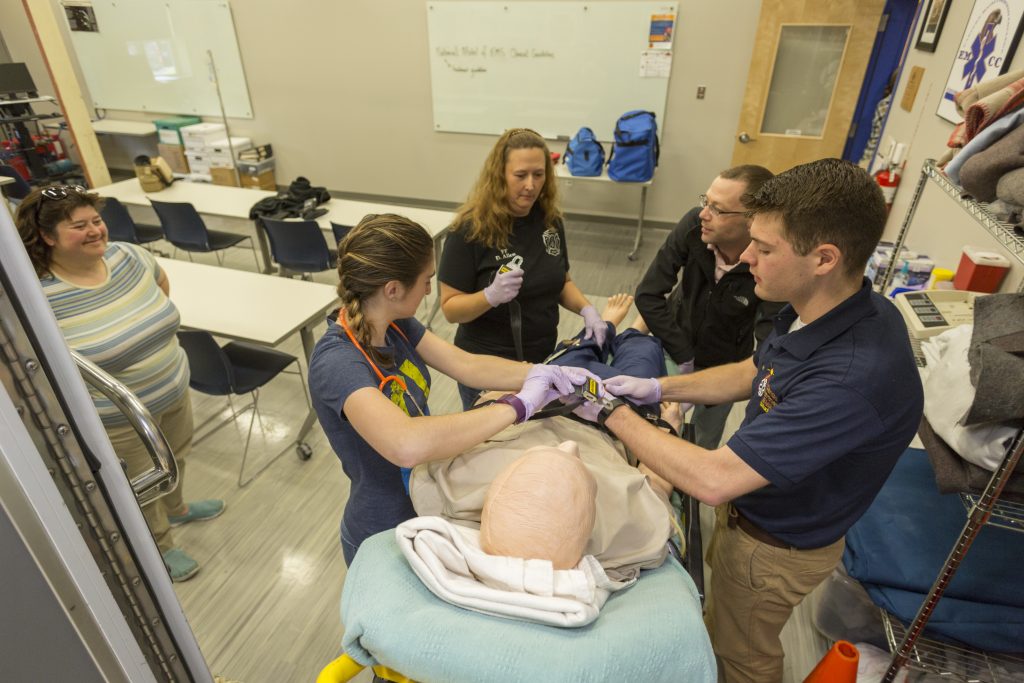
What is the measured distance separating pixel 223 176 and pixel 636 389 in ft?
21.2

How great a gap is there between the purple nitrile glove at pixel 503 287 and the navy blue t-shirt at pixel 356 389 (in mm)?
389

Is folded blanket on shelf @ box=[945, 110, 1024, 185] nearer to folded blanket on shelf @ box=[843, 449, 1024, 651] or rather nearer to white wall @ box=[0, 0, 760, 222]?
folded blanket on shelf @ box=[843, 449, 1024, 651]

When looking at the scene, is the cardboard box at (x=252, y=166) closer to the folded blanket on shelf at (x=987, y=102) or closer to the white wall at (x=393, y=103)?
the white wall at (x=393, y=103)

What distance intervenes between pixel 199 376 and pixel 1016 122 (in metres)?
3.00

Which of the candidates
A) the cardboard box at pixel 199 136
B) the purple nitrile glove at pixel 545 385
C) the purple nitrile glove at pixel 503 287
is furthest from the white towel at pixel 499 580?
the cardboard box at pixel 199 136

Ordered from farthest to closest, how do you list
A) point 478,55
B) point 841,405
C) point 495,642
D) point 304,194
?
point 478,55 → point 304,194 → point 841,405 → point 495,642

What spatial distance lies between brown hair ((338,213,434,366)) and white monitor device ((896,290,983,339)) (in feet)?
5.25

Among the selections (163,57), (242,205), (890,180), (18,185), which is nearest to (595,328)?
(18,185)

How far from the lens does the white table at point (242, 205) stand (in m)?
3.99

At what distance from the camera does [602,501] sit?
115cm

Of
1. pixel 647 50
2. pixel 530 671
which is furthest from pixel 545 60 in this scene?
pixel 530 671

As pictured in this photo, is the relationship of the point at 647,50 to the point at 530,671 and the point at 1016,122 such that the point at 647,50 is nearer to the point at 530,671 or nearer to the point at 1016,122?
the point at 1016,122

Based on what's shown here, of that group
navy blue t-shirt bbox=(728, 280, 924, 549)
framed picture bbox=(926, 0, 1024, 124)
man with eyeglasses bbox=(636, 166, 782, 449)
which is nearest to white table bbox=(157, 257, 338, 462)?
man with eyeglasses bbox=(636, 166, 782, 449)

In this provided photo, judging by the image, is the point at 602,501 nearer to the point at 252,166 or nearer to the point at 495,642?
the point at 495,642
